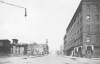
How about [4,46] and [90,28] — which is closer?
[90,28]

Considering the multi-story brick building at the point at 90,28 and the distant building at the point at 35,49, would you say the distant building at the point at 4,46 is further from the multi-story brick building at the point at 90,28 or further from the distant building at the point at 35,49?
the multi-story brick building at the point at 90,28

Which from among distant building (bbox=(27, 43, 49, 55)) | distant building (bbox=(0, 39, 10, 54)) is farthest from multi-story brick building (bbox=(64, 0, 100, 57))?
distant building (bbox=(27, 43, 49, 55))

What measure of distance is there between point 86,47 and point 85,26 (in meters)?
6.29

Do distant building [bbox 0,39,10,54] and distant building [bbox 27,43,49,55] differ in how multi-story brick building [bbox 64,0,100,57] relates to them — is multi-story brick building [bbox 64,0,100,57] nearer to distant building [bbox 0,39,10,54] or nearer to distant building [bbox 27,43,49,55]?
distant building [bbox 0,39,10,54]

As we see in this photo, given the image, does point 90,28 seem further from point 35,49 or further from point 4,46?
point 35,49

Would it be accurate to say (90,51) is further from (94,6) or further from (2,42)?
(2,42)

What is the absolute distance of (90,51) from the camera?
132ft

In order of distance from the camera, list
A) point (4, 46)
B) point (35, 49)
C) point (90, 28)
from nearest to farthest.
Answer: point (90, 28), point (4, 46), point (35, 49)

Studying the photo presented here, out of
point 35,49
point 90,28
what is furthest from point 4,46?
point 90,28

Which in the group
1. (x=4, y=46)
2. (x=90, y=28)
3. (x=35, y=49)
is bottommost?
(x=35, y=49)

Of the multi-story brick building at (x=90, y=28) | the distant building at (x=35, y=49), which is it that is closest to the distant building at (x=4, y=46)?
the distant building at (x=35, y=49)

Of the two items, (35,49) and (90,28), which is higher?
(90,28)

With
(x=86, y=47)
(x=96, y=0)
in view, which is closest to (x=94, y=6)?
(x=96, y=0)

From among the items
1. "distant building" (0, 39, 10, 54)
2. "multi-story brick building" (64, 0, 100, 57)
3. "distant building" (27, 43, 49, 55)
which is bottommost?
"distant building" (27, 43, 49, 55)
